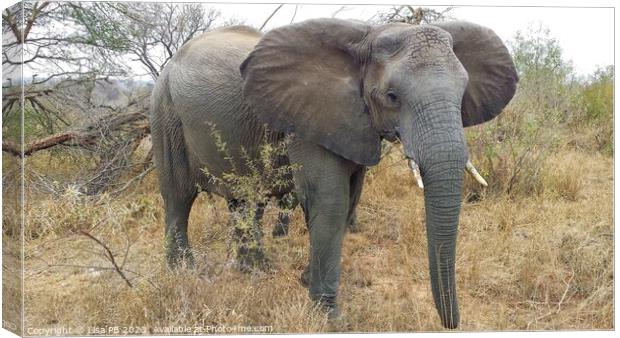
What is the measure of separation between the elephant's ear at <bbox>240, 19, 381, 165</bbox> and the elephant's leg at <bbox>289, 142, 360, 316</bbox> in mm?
113

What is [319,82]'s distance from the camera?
360 cm

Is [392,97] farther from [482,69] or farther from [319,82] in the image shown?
[482,69]

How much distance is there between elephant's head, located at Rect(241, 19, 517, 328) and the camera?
123 inches

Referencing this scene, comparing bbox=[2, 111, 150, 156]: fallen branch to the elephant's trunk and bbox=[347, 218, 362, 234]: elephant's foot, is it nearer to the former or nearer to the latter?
bbox=[347, 218, 362, 234]: elephant's foot

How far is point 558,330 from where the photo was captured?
402cm

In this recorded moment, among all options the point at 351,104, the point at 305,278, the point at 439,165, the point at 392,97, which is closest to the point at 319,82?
the point at 351,104

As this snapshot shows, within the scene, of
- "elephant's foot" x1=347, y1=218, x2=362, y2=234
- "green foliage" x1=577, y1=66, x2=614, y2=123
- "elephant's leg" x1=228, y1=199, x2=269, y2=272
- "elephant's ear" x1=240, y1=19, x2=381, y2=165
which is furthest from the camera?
Result: "elephant's foot" x1=347, y1=218, x2=362, y2=234

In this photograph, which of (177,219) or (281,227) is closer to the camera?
(177,219)

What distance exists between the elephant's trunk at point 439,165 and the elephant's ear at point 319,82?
345 mm

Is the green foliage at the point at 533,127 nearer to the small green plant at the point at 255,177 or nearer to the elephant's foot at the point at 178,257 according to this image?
the small green plant at the point at 255,177

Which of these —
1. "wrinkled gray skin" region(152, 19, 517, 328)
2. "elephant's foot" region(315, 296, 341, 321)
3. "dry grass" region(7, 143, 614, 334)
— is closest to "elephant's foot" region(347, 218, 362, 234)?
"dry grass" region(7, 143, 614, 334)

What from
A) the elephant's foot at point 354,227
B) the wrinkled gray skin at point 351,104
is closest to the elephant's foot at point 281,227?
the elephant's foot at point 354,227

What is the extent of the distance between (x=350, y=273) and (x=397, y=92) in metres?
1.76

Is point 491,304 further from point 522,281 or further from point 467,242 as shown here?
point 467,242
